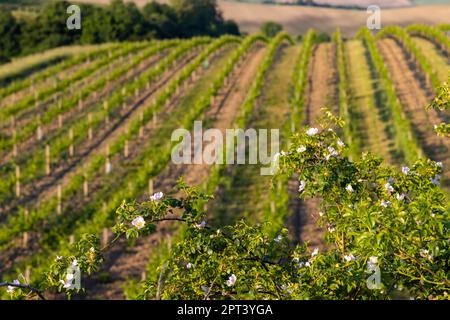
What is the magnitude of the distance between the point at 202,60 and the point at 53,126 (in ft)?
57.5

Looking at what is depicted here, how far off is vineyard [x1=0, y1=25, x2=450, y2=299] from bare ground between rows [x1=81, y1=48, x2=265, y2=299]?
0.19 ft

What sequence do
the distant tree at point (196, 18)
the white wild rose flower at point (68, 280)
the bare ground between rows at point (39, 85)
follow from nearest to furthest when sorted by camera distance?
the white wild rose flower at point (68, 280)
the bare ground between rows at point (39, 85)
the distant tree at point (196, 18)

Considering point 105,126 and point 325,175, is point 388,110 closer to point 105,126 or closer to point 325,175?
point 105,126

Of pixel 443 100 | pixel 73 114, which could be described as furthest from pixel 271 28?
pixel 443 100

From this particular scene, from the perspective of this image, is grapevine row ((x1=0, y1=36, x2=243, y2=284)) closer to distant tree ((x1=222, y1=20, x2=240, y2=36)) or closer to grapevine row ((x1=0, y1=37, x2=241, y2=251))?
grapevine row ((x1=0, y1=37, x2=241, y2=251))

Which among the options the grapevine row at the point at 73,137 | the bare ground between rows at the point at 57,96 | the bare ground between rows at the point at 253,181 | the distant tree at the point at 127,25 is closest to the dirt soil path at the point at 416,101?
the bare ground between rows at the point at 253,181

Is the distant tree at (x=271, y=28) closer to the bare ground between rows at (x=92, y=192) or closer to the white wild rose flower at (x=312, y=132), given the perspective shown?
the bare ground between rows at (x=92, y=192)

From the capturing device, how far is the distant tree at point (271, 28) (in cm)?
10756

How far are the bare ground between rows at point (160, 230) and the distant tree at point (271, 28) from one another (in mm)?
66076

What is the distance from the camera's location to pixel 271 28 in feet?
356

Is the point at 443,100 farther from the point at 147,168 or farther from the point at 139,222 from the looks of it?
the point at 147,168

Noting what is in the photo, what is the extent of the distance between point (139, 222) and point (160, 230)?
1359 cm

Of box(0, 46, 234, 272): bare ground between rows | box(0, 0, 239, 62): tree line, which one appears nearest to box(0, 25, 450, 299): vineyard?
Answer: box(0, 46, 234, 272): bare ground between rows

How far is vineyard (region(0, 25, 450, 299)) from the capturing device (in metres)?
18.8
